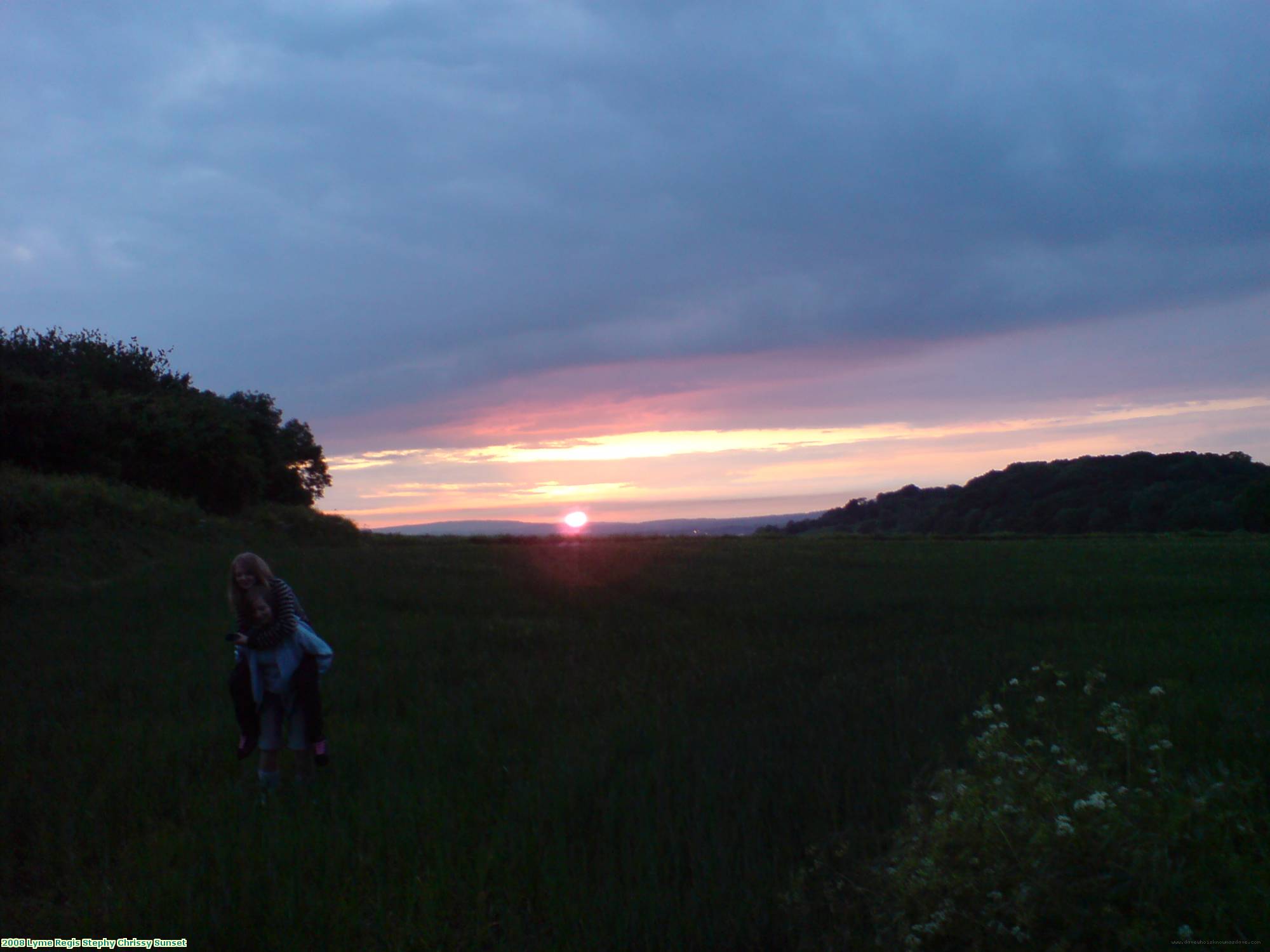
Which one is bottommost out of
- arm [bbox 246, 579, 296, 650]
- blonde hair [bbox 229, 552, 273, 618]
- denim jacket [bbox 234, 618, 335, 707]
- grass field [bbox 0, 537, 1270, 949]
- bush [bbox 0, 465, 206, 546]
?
grass field [bbox 0, 537, 1270, 949]

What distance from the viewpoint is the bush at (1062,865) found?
3.97 metres

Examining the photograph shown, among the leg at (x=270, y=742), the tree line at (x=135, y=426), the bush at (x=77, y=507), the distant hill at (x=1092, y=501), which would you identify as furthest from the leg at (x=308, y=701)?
the distant hill at (x=1092, y=501)

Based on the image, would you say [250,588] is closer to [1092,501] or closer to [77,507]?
[77,507]

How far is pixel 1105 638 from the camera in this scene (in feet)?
36.7

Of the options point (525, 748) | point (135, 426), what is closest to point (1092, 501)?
point (135, 426)

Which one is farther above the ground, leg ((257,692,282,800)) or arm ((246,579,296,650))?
arm ((246,579,296,650))

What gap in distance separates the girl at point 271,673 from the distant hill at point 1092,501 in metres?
51.6

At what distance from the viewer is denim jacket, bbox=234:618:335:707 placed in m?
6.61

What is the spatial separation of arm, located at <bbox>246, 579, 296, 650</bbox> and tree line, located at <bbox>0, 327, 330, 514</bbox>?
2458 cm

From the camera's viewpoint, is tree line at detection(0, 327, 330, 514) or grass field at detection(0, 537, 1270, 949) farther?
tree line at detection(0, 327, 330, 514)

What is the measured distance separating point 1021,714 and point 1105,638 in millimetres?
4848

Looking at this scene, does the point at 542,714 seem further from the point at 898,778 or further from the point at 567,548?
the point at 567,548

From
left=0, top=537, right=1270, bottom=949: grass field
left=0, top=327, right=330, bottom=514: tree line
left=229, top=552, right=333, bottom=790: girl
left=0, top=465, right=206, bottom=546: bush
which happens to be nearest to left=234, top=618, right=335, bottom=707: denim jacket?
left=229, top=552, right=333, bottom=790: girl

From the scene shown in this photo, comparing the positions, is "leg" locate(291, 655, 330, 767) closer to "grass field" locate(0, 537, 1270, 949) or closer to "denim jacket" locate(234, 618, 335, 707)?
"denim jacket" locate(234, 618, 335, 707)
